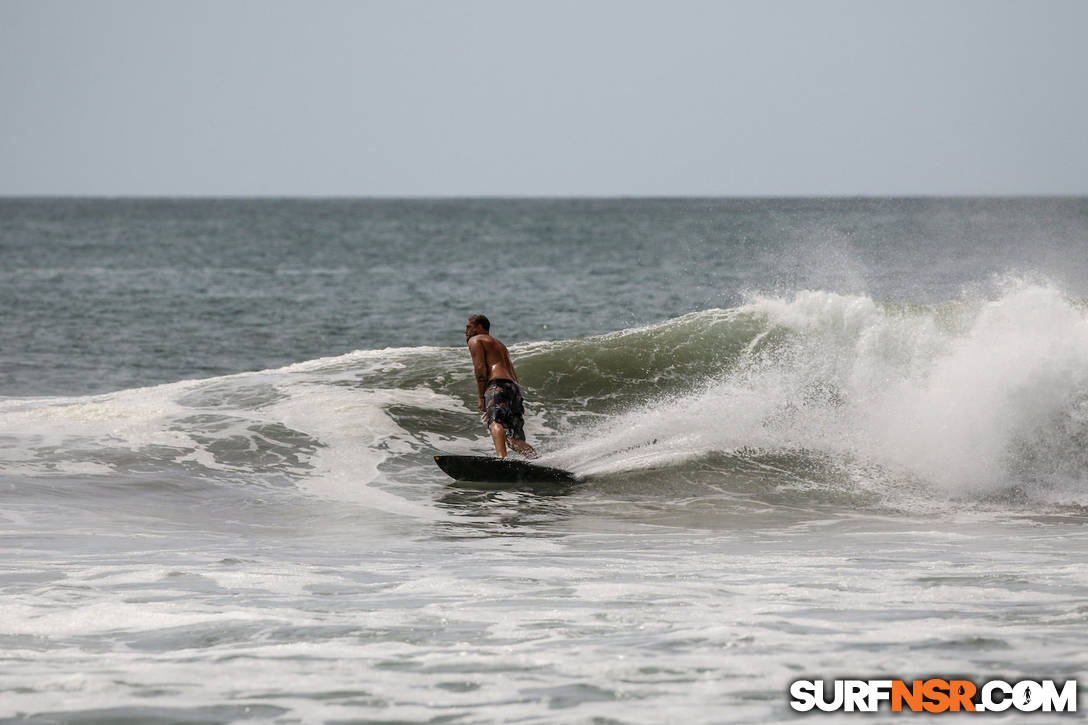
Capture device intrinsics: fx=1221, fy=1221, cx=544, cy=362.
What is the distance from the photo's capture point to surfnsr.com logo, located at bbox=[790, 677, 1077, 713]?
4730mm

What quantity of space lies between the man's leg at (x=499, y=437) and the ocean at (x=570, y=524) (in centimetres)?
60

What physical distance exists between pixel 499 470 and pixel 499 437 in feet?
1.79

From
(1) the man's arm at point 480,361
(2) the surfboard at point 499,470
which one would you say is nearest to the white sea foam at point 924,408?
(2) the surfboard at point 499,470

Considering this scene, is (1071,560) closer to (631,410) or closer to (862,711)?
(862,711)

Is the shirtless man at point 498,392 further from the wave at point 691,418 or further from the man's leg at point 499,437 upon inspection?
the wave at point 691,418

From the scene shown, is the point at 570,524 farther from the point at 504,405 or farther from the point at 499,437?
the point at 504,405

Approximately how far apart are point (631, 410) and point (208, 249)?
58.3 meters

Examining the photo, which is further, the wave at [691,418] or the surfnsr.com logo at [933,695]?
the wave at [691,418]

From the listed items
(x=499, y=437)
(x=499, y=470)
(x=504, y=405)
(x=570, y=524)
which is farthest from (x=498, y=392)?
(x=570, y=524)

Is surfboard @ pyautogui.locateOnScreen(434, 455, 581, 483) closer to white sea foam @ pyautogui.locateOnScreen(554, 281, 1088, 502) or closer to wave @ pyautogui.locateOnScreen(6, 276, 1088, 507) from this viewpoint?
wave @ pyautogui.locateOnScreen(6, 276, 1088, 507)

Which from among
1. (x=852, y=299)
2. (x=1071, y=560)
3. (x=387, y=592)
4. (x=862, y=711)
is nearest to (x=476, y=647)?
(x=387, y=592)

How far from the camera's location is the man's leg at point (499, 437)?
37.2ft

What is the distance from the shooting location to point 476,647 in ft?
18.4

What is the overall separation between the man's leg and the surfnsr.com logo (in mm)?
6470
